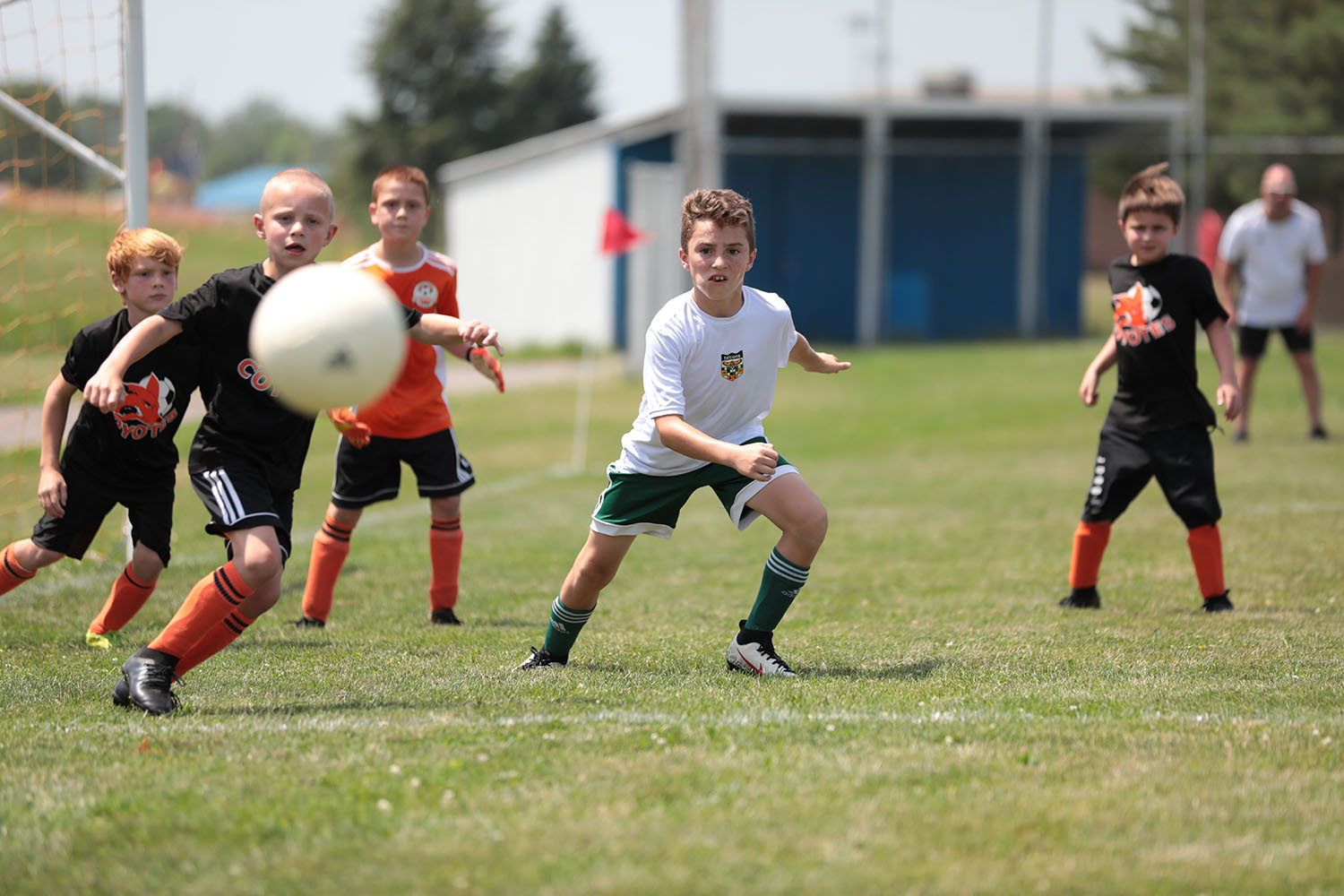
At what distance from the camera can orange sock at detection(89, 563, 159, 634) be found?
6.02m

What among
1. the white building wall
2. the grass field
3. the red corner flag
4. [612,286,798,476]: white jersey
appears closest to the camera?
the grass field

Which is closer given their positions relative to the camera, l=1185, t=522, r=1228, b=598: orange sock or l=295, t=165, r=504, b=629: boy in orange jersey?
l=1185, t=522, r=1228, b=598: orange sock

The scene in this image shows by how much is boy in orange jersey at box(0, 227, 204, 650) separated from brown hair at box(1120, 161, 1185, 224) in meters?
4.23

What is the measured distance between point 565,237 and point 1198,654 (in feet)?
89.2

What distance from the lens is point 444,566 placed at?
22.3 ft

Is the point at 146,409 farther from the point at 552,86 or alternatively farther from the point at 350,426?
the point at 552,86

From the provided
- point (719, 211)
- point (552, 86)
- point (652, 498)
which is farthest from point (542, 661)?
point (552, 86)

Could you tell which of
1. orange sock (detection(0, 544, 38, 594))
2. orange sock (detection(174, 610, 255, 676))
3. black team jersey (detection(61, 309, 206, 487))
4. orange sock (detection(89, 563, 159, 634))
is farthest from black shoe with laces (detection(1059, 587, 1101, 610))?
orange sock (detection(0, 544, 38, 594))

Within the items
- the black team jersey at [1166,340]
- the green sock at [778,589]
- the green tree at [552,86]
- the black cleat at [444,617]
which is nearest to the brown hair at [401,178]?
the black cleat at [444,617]

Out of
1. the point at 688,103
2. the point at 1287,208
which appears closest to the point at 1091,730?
the point at 1287,208

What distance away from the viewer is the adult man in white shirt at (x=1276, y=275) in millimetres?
12656

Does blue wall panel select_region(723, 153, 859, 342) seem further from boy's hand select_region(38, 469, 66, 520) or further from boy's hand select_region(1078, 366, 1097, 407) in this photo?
boy's hand select_region(38, 469, 66, 520)

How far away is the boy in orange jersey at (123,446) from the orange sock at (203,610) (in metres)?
0.99

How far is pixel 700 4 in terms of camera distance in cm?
2569
